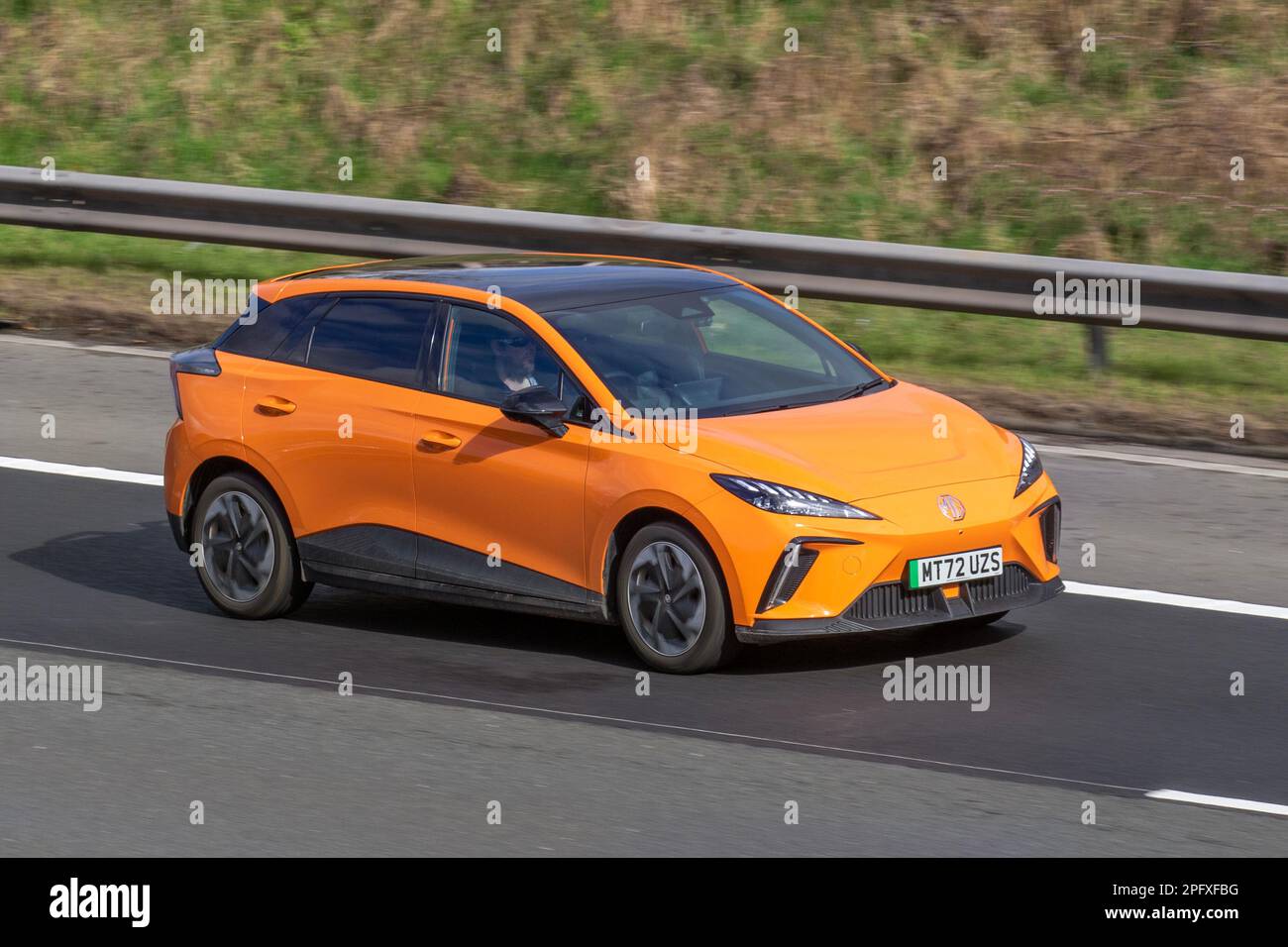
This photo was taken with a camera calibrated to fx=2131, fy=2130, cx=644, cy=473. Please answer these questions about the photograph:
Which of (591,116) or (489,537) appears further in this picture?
(591,116)

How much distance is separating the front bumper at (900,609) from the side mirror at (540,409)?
1.11m

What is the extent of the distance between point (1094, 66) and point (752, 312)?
1017 cm

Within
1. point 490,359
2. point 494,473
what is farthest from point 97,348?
point 494,473

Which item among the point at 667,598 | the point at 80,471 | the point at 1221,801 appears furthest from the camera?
the point at 80,471

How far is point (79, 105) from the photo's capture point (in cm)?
2094

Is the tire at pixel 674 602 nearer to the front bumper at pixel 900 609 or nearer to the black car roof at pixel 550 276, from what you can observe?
the front bumper at pixel 900 609

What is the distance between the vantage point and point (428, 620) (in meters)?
9.27

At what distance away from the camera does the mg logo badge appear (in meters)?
7.99

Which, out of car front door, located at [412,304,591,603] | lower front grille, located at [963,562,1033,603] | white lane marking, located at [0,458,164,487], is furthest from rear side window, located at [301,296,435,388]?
white lane marking, located at [0,458,164,487]

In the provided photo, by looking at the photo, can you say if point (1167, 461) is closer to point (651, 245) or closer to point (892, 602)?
point (651, 245)

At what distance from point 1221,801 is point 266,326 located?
15.8ft

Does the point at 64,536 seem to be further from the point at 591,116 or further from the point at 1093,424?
the point at 591,116
